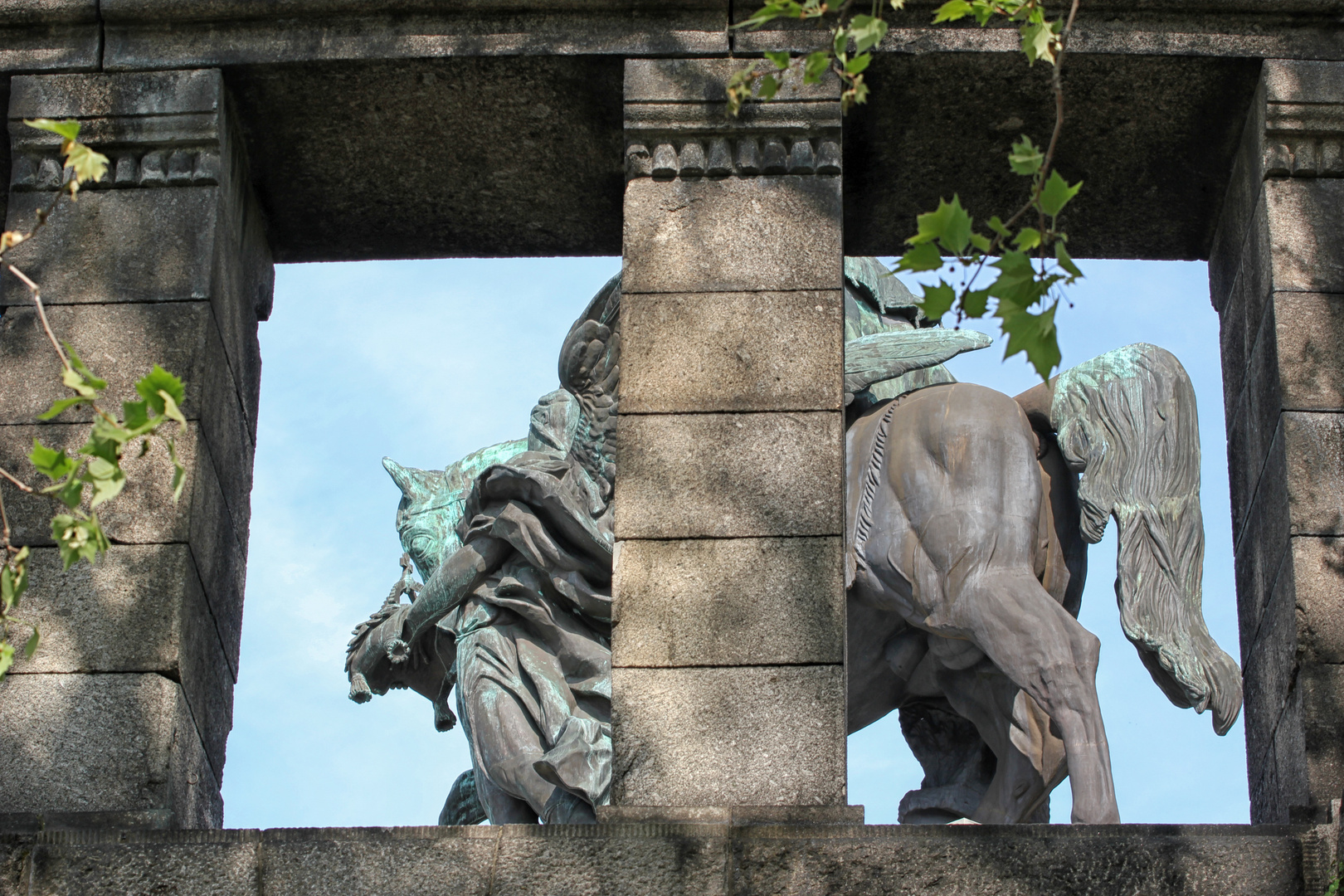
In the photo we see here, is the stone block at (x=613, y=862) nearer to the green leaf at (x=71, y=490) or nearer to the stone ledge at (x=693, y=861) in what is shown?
the stone ledge at (x=693, y=861)

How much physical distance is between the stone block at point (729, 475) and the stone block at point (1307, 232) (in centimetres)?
203

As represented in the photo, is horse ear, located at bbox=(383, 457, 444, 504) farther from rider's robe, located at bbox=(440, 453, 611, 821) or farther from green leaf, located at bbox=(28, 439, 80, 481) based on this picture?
green leaf, located at bbox=(28, 439, 80, 481)

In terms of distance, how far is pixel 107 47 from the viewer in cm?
1095

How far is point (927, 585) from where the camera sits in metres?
9.95

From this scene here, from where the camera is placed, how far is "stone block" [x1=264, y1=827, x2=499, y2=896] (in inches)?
345

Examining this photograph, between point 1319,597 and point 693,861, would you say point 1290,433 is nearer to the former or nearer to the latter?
point 1319,597

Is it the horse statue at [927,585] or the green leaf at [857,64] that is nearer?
the green leaf at [857,64]

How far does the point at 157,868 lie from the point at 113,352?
2.45 metres

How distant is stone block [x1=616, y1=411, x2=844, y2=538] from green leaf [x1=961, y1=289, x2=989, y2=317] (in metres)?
2.27

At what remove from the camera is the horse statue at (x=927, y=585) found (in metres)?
9.87

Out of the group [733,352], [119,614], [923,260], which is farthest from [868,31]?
[119,614]

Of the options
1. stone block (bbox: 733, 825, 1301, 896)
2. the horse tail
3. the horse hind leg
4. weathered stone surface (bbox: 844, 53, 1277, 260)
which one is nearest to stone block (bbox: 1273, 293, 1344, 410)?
the horse tail

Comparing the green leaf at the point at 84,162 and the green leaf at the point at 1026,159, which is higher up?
the green leaf at the point at 1026,159

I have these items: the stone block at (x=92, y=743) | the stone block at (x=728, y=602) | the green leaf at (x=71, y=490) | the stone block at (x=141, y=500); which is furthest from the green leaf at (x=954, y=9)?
the stone block at (x=92, y=743)
